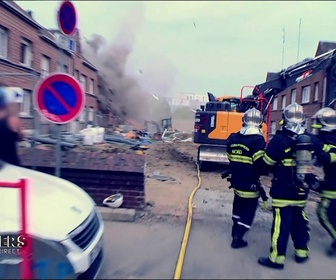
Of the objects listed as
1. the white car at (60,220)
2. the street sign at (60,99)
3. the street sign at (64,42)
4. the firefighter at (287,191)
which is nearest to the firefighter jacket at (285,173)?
the firefighter at (287,191)

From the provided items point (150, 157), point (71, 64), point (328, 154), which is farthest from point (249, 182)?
point (71, 64)

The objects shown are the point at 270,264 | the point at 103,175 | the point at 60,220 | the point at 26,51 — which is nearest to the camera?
the point at 60,220

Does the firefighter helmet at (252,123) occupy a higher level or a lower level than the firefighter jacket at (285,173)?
higher

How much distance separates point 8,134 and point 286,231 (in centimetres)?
335

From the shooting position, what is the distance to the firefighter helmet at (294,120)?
4359mm

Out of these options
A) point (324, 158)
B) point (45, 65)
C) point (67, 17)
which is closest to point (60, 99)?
point (67, 17)

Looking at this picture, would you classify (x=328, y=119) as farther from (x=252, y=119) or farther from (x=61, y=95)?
(x=61, y=95)

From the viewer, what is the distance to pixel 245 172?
4738 mm

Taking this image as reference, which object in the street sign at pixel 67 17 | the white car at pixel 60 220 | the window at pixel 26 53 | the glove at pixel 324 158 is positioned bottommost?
the white car at pixel 60 220

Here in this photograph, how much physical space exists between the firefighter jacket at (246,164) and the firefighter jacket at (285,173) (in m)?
0.33

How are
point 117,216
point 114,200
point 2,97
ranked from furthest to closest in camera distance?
point 114,200, point 117,216, point 2,97

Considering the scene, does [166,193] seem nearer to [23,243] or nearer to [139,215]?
[139,215]

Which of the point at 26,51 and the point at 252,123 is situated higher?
the point at 26,51

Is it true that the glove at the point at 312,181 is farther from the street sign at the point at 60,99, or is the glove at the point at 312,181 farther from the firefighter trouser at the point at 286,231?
the street sign at the point at 60,99
